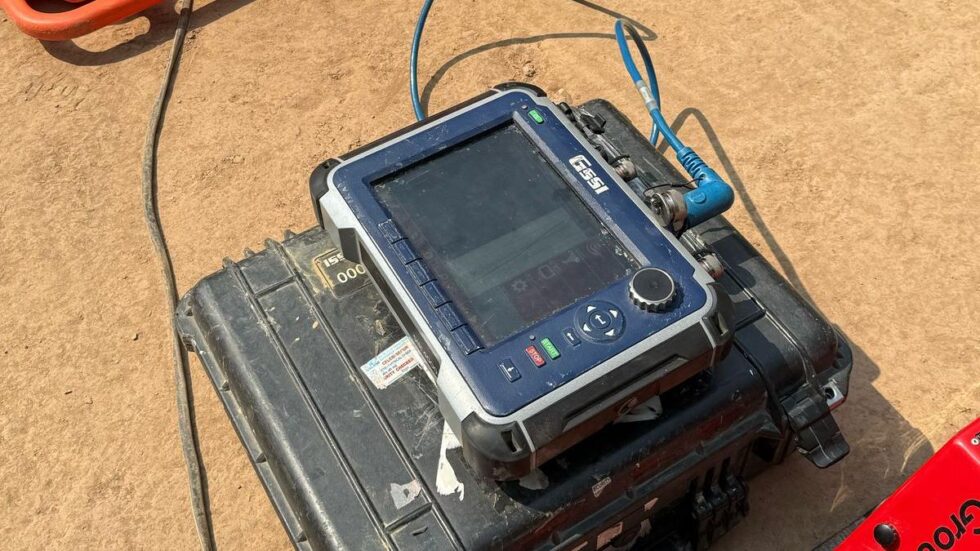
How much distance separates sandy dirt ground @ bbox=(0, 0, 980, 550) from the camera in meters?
2.99

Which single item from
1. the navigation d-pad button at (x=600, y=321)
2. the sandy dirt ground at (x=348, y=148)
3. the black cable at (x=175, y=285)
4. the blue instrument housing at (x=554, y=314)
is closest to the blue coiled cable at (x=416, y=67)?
the sandy dirt ground at (x=348, y=148)

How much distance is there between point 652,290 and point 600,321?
15cm

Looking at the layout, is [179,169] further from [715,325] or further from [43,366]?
[715,325]

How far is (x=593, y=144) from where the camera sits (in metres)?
2.53

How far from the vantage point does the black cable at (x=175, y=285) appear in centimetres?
294

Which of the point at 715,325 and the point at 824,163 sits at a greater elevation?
the point at 715,325

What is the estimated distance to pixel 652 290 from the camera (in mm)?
2064

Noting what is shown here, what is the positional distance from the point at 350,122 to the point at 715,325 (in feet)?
7.76

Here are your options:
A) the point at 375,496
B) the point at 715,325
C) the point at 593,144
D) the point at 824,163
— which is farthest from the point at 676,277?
the point at 824,163

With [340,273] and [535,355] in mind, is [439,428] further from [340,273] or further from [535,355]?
[340,273]

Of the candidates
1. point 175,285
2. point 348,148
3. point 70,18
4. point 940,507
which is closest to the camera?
point 940,507

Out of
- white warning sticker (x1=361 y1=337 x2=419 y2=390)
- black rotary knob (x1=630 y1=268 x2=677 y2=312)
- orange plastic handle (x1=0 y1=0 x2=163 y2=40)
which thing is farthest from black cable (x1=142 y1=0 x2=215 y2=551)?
black rotary knob (x1=630 y1=268 x2=677 y2=312)

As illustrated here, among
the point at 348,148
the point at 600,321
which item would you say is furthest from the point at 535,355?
the point at 348,148

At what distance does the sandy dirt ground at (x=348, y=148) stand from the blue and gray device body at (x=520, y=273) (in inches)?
45.1
